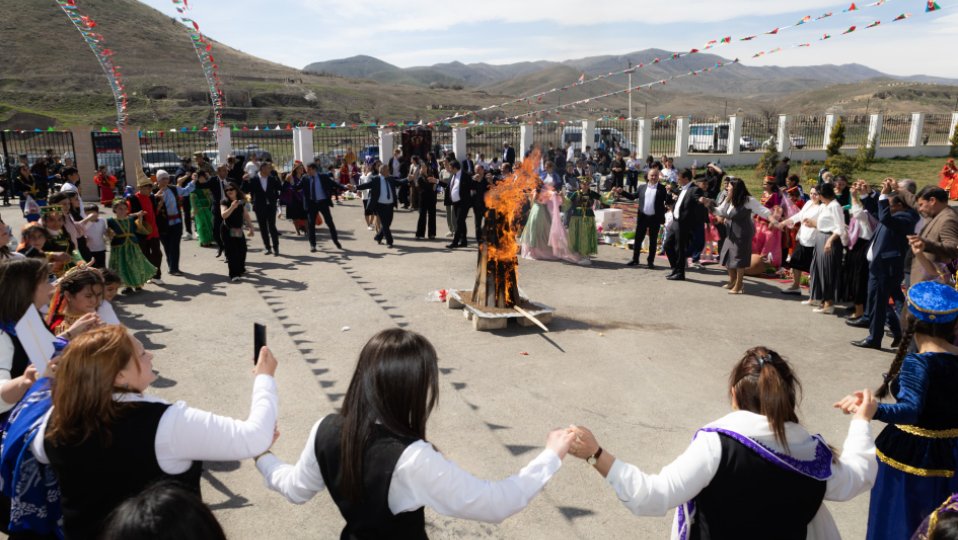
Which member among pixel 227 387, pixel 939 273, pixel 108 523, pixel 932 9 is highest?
pixel 932 9

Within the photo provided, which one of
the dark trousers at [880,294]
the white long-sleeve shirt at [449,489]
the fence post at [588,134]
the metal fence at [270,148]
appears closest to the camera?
the white long-sleeve shirt at [449,489]

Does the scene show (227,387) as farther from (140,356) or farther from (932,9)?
(932,9)

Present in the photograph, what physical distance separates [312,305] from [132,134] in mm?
15076

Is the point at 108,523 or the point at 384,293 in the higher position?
the point at 108,523

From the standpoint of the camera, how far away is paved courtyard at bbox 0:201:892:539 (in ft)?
14.8

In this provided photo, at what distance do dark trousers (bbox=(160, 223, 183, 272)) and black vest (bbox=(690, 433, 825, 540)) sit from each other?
34.6ft

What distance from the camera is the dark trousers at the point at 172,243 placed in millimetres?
10953

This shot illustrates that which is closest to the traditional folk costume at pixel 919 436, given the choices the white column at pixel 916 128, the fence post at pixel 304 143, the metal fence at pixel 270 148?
the metal fence at pixel 270 148

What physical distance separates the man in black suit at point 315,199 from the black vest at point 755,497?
11403 mm

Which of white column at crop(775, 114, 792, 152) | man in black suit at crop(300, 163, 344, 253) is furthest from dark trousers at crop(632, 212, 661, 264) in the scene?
white column at crop(775, 114, 792, 152)

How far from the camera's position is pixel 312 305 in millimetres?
9273

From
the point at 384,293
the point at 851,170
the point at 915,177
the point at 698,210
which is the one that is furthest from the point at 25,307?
the point at 915,177

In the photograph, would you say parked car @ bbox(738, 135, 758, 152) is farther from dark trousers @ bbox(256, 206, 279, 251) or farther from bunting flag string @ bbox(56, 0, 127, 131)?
bunting flag string @ bbox(56, 0, 127, 131)

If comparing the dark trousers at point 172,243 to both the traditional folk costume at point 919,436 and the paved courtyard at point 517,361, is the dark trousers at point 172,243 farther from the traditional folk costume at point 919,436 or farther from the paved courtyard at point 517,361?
the traditional folk costume at point 919,436
